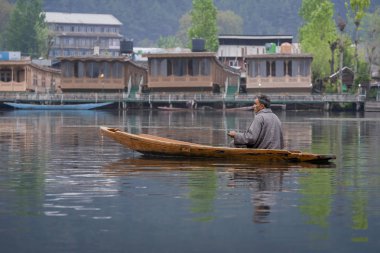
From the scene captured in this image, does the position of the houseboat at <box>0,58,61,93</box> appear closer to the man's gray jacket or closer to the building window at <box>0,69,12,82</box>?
the building window at <box>0,69,12,82</box>

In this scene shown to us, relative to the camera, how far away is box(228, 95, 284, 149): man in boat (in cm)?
2127

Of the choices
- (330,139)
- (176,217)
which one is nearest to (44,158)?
(176,217)

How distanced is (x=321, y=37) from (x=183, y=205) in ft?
284

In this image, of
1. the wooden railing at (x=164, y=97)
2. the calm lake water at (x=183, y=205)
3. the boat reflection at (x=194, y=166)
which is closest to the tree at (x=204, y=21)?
the wooden railing at (x=164, y=97)

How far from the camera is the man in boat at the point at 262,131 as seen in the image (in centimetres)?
2127

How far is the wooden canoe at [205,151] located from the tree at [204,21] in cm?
8943

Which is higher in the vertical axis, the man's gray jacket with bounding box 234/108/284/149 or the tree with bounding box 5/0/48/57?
the tree with bounding box 5/0/48/57

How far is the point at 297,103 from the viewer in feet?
277

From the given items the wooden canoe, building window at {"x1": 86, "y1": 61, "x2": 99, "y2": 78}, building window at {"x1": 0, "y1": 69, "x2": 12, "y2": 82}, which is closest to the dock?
building window at {"x1": 86, "y1": 61, "x2": 99, "y2": 78}

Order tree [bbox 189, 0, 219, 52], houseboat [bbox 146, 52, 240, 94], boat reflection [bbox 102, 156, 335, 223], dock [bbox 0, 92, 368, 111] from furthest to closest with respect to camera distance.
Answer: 1. tree [bbox 189, 0, 219, 52]
2. houseboat [bbox 146, 52, 240, 94]
3. dock [bbox 0, 92, 368, 111]
4. boat reflection [bbox 102, 156, 335, 223]

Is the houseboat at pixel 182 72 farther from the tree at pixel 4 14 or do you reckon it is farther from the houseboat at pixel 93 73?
the tree at pixel 4 14

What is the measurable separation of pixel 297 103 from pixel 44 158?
60644 mm

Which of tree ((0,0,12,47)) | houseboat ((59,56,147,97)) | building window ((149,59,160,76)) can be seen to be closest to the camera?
building window ((149,59,160,76))

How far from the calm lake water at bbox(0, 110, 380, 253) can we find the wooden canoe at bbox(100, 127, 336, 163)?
0.66ft
